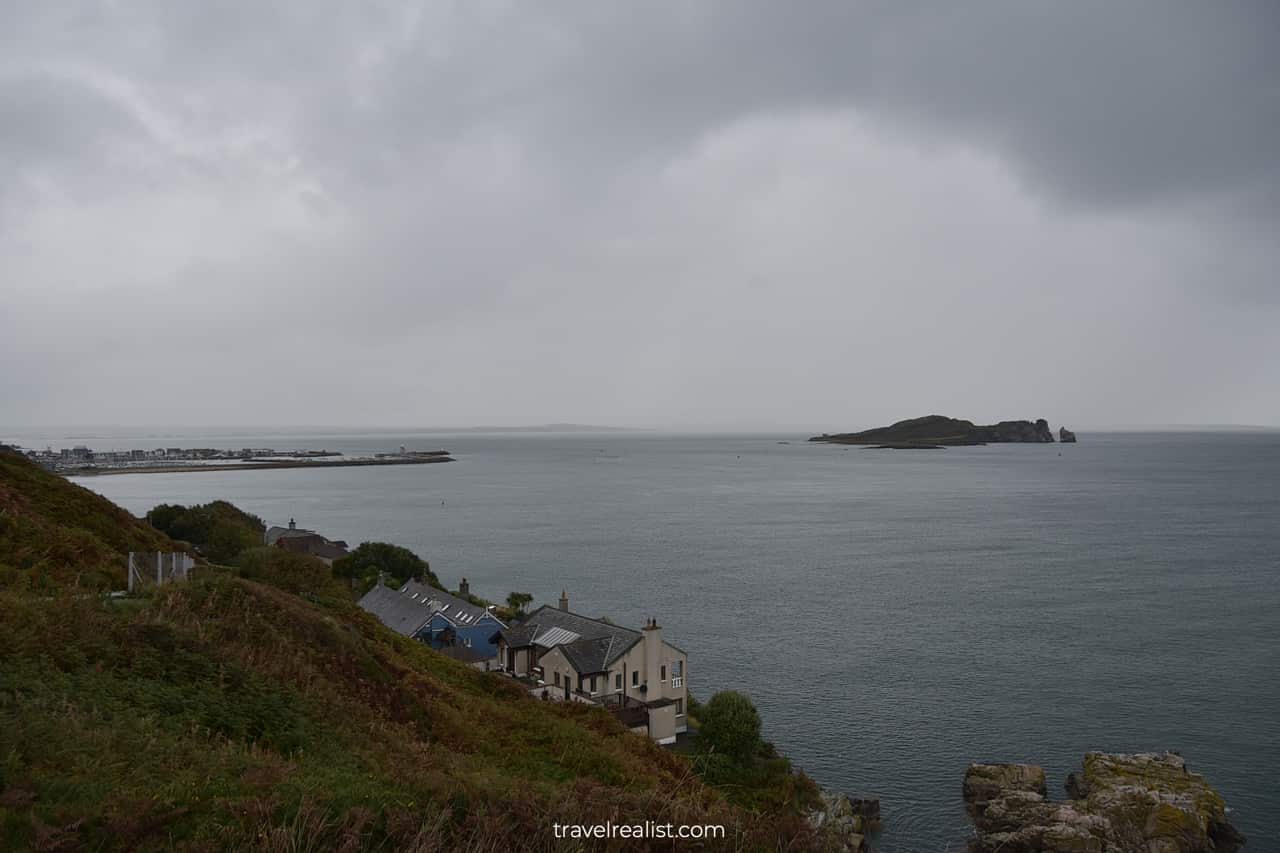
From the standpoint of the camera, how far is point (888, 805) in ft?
86.7

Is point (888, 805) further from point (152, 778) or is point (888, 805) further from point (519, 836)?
point (152, 778)

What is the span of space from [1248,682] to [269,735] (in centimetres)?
4338

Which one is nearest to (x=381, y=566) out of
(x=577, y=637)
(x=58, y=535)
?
(x=577, y=637)

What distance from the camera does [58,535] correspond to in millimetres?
22000

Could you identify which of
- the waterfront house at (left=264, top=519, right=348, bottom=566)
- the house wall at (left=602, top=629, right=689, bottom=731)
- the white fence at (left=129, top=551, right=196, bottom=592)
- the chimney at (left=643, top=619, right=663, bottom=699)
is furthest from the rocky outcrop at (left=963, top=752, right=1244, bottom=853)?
the waterfront house at (left=264, top=519, right=348, bottom=566)

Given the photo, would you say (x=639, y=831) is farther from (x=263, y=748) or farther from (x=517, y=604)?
(x=517, y=604)

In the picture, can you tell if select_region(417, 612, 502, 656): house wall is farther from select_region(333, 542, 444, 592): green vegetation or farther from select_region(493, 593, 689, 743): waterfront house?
select_region(333, 542, 444, 592): green vegetation

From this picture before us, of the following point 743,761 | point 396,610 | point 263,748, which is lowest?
point 743,761

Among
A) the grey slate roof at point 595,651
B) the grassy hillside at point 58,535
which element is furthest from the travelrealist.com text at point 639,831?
the grey slate roof at point 595,651

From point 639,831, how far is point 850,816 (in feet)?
63.0

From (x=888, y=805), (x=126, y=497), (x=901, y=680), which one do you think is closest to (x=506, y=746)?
(x=888, y=805)

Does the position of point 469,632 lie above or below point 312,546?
below

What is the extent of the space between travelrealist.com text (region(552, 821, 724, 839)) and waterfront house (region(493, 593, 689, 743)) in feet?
63.0

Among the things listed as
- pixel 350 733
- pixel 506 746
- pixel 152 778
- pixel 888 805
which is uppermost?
pixel 152 778
